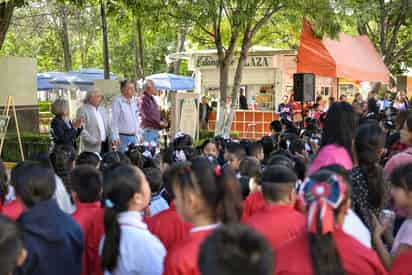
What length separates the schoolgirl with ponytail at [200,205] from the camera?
283cm

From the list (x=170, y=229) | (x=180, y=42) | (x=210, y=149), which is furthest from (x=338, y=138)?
(x=180, y=42)

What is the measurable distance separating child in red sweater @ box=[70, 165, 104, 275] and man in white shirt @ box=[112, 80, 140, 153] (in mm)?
4697

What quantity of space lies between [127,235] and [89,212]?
769 millimetres

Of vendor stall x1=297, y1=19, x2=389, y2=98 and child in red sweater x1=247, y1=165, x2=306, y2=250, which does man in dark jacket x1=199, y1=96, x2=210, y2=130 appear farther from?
child in red sweater x1=247, y1=165, x2=306, y2=250

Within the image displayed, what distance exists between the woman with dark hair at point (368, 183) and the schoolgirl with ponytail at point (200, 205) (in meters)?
1.20

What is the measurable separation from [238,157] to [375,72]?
10.5 m

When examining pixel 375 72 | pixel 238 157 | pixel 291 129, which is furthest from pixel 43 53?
pixel 238 157

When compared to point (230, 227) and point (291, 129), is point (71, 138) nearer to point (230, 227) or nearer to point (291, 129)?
point (291, 129)

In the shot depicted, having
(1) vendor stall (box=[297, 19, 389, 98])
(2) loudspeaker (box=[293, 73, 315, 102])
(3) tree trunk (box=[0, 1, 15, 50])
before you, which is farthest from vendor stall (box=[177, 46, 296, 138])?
(3) tree trunk (box=[0, 1, 15, 50])

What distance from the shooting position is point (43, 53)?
35969mm

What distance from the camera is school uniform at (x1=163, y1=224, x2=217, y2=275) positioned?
2.81 meters

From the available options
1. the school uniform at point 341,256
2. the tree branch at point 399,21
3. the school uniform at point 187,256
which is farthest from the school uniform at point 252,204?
the tree branch at point 399,21

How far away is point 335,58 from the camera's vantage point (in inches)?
520

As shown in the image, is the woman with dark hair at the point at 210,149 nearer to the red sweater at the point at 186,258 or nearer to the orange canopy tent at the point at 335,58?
the red sweater at the point at 186,258
